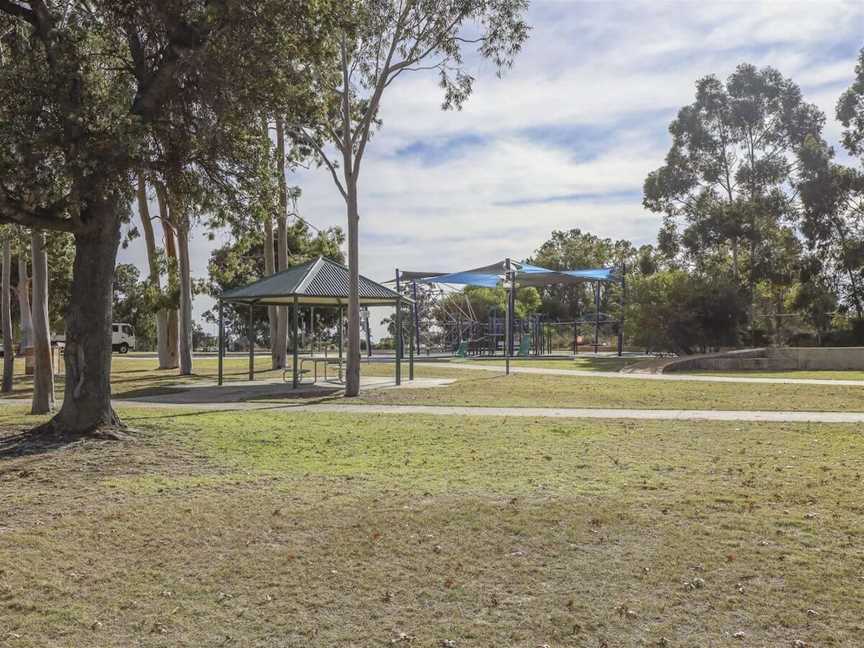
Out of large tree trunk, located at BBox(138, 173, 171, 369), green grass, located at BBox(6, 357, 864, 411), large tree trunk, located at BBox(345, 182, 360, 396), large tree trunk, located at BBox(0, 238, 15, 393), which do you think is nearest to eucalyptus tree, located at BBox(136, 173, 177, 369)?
large tree trunk, located at BBox(138, 173, 171, 369)

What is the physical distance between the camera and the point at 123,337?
5447 centimetres

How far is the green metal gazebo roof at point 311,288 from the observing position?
20.3 metres

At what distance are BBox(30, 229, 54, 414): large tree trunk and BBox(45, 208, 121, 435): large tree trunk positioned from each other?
114 inches

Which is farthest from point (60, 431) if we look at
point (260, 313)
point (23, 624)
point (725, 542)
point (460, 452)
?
point (260, 313)

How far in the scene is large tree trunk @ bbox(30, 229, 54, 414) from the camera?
13.7 metres

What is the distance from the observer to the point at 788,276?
3866 cm

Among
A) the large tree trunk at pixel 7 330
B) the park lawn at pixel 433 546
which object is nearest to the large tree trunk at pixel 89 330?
the park lawn at pixel 433 546

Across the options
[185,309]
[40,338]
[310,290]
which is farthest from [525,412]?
[185,309]

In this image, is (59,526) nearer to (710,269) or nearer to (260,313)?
(710,269)

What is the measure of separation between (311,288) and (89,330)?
9.46 meters

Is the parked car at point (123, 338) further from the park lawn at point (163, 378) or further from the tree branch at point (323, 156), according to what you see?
the tree branch at point (323, 156)

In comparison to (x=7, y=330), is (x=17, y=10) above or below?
above

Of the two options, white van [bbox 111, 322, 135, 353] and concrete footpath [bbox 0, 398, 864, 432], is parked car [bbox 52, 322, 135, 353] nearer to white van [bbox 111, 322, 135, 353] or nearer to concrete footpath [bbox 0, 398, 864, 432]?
white van [bbox 111, 322, 135, 353]

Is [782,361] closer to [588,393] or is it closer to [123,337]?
[588,393]
